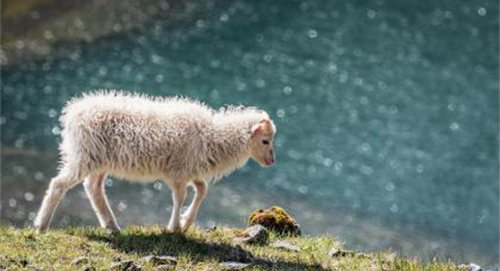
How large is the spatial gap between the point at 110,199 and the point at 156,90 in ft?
38.7

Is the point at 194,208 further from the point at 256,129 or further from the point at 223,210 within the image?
the point at 223,210

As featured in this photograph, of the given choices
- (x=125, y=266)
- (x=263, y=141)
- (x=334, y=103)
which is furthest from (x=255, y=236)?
(x=334, y=103)

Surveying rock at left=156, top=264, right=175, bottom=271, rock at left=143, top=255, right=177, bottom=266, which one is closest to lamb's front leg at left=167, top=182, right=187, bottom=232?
rock at left=143, top=255, right=177, bottom=266

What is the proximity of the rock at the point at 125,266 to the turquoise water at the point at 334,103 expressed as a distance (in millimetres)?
8248

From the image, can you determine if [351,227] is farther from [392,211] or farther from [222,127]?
[222,127]

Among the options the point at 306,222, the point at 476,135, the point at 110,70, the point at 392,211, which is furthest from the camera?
the point at 110,70

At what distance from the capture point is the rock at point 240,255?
11.8m

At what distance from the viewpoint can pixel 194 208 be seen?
13.0 meters

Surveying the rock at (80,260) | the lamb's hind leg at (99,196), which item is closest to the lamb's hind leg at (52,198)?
the lamb's hind leg at (99,196)

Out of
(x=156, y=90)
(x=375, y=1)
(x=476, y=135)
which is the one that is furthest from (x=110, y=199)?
(x=375, y=1)

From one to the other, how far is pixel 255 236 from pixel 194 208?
2.88 feet

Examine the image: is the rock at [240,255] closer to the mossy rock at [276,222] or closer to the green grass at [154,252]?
the green grass at [154,252]

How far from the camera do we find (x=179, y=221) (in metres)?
12.9

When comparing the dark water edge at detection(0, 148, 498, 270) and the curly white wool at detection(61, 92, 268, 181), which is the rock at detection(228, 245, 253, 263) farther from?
the dark water edge at detection(0, 148, 498, 270)
